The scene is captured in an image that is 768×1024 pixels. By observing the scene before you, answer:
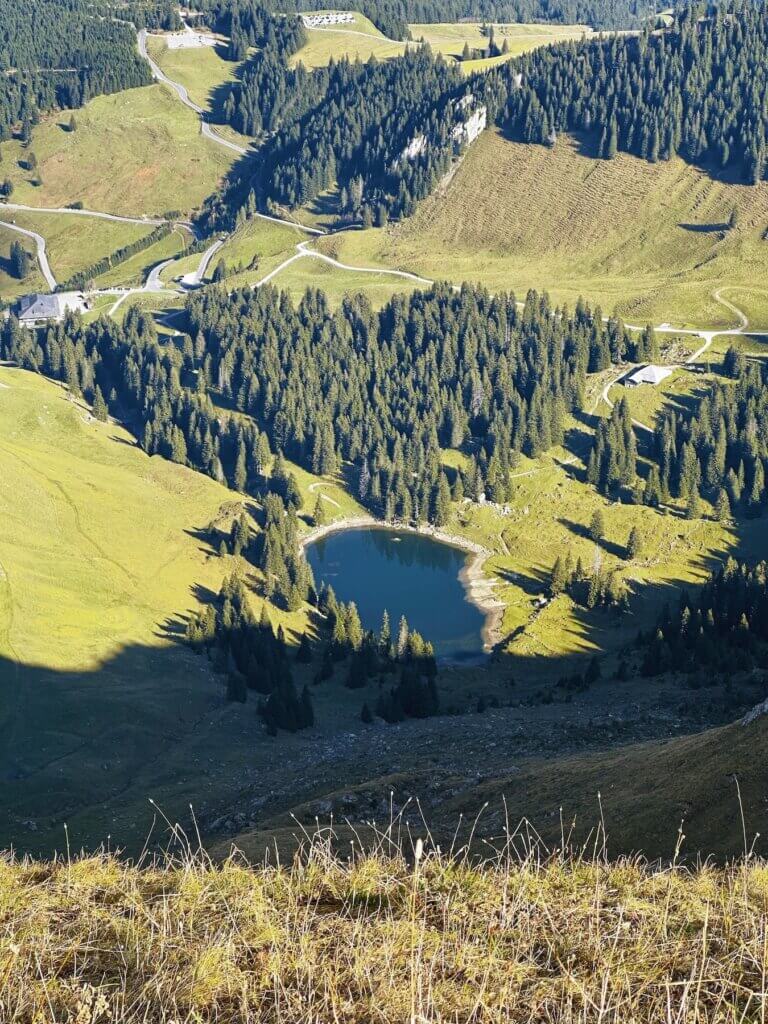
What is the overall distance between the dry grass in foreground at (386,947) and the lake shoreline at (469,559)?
361 ft

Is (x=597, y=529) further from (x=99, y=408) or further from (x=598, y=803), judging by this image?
(x=598, y=803)

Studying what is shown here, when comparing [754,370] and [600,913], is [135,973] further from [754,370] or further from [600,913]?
[754,370]

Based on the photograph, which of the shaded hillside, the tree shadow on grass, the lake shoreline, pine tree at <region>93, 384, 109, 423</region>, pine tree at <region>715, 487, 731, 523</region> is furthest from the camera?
pine tree at <region>93, 384, 109, 423</region>

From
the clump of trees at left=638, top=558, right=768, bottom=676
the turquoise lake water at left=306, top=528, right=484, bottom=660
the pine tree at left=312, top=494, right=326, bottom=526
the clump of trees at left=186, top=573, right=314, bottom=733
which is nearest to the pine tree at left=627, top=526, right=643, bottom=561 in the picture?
the clump of trees at left=638, top=558, right=768, bottom=676

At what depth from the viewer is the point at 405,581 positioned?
499ft

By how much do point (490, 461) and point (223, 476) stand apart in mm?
45271

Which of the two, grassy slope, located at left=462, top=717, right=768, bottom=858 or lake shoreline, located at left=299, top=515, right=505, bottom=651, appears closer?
grassy slope, located at left=462, top=717, right=768, bottom=858

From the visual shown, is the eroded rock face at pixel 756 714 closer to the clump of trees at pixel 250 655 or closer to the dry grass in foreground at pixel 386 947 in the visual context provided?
the dry grass in foreground at pixel 386 947

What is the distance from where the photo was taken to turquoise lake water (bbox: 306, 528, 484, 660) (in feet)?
441

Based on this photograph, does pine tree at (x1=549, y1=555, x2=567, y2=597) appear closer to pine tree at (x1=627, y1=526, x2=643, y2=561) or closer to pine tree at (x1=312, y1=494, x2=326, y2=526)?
pine tree at (x1=627, y1=526, x2=643, y2=561)

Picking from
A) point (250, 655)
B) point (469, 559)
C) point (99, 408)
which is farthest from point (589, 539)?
point (99, 408)

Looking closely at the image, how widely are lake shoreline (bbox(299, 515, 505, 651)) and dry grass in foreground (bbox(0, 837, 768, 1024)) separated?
110 meters

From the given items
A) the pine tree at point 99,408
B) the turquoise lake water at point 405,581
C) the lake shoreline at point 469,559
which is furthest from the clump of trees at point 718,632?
the pine tree at point 99,408

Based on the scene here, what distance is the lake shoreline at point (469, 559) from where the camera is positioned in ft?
440
